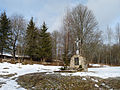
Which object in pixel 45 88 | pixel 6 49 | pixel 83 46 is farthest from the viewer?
pixel 6 49

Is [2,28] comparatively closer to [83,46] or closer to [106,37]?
[83,46]

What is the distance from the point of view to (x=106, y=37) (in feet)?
121

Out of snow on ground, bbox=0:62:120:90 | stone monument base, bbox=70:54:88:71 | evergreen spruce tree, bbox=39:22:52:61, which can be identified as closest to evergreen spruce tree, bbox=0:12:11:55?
evergreen spruce tree, bbox=39:22:52:61

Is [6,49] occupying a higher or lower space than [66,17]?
lower

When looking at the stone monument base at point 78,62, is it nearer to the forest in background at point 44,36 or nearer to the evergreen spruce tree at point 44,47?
the forest in background at point 44,36

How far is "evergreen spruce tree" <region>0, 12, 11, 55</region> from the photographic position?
23.1m

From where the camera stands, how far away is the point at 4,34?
23.8 meters

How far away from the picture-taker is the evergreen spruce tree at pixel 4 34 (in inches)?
909

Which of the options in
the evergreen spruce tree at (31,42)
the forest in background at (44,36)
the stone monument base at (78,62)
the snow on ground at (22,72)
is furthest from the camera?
the evergreen spruce tree at (31,42)

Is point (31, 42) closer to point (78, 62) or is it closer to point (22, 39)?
point (22, 39)

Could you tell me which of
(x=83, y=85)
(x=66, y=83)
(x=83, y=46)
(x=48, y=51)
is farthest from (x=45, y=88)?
(x=48, y=51)

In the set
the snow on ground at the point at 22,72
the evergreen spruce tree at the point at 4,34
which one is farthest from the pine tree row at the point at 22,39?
the snow on ground at the point at 22,72

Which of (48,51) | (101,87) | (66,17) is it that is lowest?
(101,87)

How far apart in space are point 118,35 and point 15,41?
113 ft
